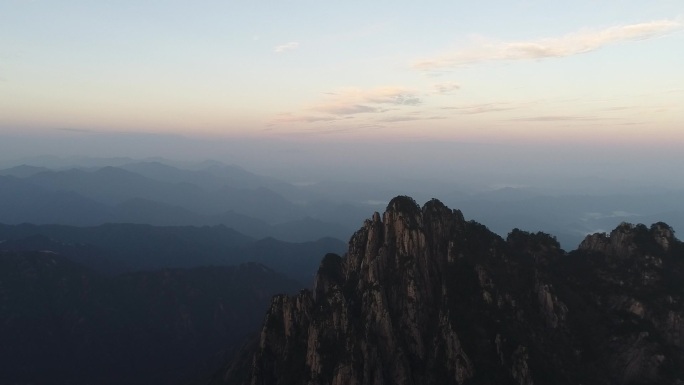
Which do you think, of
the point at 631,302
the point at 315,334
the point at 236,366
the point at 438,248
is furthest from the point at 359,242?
the point at 236,366

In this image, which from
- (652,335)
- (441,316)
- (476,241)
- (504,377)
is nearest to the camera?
(504,377)

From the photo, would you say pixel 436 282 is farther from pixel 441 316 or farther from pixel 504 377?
pixel 504 377

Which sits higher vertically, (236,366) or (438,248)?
(438,248)

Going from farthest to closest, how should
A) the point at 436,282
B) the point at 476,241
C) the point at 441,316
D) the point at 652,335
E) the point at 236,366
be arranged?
1. the point at 236,366
2. the point at 476,241
3. the point at 436,282
4. the point at 441,316
5. the point at 652,335

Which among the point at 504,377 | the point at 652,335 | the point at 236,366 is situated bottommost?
the point at 236,366

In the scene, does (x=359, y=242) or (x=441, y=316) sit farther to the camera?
(x=359, y=242)

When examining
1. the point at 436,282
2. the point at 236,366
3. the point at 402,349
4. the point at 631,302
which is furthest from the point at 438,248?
the point at 236,366
